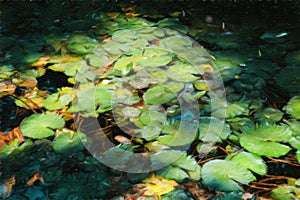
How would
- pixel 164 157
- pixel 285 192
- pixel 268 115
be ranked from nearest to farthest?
pixel 285 192 → pixel 164 157 → pixel 268 115

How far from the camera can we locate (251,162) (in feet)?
4.49

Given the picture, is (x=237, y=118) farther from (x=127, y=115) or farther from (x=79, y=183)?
(x=79, y=183)

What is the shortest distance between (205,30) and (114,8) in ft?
1.59

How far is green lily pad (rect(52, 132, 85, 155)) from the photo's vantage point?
4.76ft

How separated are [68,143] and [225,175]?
495 millimetres

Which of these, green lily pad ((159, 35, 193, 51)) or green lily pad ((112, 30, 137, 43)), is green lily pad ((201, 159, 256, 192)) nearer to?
green lily pad ((159, 35, 193, 51))

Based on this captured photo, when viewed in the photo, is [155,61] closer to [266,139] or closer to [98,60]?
[98,60]

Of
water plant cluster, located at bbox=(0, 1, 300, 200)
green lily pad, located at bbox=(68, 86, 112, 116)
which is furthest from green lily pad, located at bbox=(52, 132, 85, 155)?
green lily pad, located at bbox=(68, 86, 112, 116)

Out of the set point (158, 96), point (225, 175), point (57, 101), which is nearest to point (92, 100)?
point (57, 101)

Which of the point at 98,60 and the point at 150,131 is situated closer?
the point at 150,131

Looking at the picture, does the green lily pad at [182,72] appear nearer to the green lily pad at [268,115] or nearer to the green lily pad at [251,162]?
the green lily pad at [268,115]

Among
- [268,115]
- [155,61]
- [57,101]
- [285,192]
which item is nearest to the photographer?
[285,192]

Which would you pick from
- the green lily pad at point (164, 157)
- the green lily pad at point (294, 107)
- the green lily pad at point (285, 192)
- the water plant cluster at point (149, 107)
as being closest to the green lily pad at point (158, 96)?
the water plant cluster at point (149, 107)

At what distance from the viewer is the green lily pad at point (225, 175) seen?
130cm
